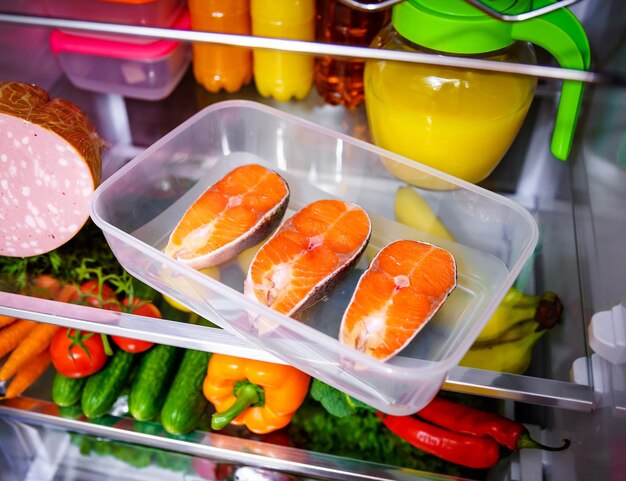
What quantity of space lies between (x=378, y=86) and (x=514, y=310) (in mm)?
427

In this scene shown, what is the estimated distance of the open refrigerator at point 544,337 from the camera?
0.92 metres

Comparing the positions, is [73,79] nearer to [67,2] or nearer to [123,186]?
[67,2]

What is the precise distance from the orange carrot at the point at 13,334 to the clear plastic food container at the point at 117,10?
0.58 m

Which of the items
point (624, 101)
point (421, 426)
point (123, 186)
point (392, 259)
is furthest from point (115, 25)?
point (421, 426)

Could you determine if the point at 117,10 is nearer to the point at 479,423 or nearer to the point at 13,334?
the point at 13,334

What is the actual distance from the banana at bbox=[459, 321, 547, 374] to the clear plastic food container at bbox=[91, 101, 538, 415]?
0.12m

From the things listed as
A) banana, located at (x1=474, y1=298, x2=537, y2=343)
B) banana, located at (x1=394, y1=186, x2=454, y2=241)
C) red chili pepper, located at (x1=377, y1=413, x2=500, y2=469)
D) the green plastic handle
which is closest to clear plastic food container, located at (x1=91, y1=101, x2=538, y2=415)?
banana, located at (x1=394, y1=186, x2=454, y2=241)

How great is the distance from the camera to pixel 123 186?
101cm

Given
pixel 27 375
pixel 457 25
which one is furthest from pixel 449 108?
pixel 27 375

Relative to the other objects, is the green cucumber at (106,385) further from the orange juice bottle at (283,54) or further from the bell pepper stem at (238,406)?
the orange juice bottle at (283,54)

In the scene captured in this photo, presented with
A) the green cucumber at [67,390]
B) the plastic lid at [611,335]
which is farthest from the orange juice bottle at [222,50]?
the plastic lid at [611,335]

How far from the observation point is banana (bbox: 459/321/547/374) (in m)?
1.01

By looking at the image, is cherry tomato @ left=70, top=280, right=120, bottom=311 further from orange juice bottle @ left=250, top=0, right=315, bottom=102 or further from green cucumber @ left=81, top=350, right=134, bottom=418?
orange juice bottle @ left=250, top=0, right=315, bottom=102

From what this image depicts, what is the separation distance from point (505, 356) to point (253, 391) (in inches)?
17.6
